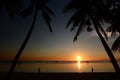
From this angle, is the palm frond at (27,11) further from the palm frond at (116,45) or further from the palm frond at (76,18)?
the palm frond at (116,45)

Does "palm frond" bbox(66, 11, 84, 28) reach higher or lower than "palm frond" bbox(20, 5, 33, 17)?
lower

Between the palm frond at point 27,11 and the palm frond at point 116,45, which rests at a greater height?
the palm frond at point 27,11

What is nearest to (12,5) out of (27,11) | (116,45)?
(27,11)

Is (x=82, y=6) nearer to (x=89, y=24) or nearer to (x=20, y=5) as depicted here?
(x=89, y=24)

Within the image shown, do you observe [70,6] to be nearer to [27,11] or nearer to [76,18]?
[76,18]

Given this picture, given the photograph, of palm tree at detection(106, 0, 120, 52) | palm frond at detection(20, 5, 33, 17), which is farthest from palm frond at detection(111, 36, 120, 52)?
palm frond at detection(20, 5, 33, 17)

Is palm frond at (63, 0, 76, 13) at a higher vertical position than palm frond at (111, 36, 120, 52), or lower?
higher

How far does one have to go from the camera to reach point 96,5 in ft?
85.7

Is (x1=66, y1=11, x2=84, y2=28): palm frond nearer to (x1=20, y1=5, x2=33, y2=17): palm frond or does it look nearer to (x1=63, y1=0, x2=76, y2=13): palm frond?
(x1=63, y1=0, x2=76, y2=13): palm frond

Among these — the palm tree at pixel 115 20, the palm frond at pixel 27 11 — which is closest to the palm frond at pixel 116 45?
the palm tree at pixel 115 20

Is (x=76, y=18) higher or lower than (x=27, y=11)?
lower

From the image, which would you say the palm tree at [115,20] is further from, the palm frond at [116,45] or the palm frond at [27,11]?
the palm frond at [27,11]

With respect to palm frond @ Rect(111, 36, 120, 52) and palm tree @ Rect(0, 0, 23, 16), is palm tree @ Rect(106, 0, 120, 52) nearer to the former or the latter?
palm frond @ Rect(111, 36, 120, 52)
